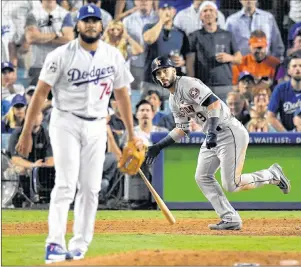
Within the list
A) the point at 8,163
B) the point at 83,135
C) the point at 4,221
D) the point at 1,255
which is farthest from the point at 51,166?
the point at 83,135

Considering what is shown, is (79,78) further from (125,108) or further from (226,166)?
(226,166)

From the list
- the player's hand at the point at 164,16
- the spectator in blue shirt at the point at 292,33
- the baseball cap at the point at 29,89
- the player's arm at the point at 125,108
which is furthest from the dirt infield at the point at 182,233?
the player's hand at the point at 164,16

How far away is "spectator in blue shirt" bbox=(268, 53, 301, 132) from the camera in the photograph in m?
12.1

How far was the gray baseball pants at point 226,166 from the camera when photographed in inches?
324

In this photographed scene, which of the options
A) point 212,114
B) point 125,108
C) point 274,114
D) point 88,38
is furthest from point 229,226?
point 274,114

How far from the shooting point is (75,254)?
6.22m

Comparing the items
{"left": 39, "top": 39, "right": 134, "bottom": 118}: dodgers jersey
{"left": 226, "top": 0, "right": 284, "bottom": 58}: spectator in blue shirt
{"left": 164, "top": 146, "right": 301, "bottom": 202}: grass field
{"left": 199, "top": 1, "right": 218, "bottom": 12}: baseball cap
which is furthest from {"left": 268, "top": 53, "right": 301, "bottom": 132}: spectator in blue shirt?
{"left": 39, "top": 39, "right": 134, "bottom": 118}: dodgers jersey

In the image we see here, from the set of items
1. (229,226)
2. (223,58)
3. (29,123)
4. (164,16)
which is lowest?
(229,226)

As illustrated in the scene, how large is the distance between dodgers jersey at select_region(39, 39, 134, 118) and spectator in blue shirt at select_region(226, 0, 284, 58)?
657 cm

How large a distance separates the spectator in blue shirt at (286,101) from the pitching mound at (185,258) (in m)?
5.51

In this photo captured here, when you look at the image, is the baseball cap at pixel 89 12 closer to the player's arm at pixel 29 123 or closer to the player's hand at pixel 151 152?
the player's arm at pixel 29 123

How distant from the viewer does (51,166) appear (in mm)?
11594

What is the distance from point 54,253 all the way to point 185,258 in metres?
0.96

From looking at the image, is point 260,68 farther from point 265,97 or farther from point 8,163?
point 8,163
